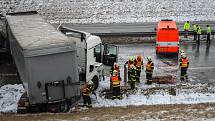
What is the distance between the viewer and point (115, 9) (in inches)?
1756

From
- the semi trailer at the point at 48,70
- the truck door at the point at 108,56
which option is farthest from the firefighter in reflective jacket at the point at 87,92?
the truck door at the point at 108,56

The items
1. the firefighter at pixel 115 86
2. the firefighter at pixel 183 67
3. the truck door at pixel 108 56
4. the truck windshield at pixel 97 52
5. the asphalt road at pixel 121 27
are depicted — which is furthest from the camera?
the asphalt road at pixel 121 27

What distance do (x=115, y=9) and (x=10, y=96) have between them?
87.0 ft

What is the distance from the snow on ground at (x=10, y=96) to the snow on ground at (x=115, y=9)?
1892 centimetres

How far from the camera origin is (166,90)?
2005cm

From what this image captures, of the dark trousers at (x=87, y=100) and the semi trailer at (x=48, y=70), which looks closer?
the semi trailer at (x=48, y=70)

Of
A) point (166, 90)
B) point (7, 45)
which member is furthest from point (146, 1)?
point (166, 90)

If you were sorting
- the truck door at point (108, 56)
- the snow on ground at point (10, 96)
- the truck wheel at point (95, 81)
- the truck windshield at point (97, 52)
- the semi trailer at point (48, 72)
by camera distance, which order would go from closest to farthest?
the semi trailer at point (48, 72)
the snow on ground at point (10, 96)
the truck wheel at point (95, 81)
the truck windshield at point (97, 52)
the truck door at point (108, 56)

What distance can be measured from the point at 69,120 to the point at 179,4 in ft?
109

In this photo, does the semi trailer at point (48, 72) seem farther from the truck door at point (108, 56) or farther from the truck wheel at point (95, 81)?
the truck door at point (108, 56)

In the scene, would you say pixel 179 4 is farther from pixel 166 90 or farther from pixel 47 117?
pixel 47 117

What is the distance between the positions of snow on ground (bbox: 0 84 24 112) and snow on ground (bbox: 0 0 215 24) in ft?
62.1

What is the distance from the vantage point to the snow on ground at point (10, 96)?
59.5 ft

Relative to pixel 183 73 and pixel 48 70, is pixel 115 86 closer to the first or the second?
pixel 48 70
